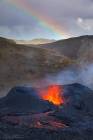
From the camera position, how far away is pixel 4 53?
2781 inches

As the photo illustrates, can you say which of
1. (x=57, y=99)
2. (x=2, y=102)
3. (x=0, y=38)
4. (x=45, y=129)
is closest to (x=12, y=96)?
(x=2, y=102)

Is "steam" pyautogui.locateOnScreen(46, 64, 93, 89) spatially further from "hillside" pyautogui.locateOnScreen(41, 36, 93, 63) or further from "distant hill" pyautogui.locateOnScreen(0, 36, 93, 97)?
"hillside" pyautogui.locateOnScreen(41, 36, 93, 63)

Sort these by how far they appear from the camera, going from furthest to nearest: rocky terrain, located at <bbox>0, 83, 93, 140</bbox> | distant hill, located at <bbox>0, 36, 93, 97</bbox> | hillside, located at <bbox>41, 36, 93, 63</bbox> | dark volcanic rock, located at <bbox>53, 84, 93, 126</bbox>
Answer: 1. hillside, located at <bbox>41, 36, 93, 63</bbox>
2. distant hill, located at <bbox>0, 36, 93, 97</bbox>
3. dark volcanic rock, located at <bbox>53, 84, 93, 126</bbox>
4. rocky terrain, located at <bbox>0, 83, 93, 140</bbox>

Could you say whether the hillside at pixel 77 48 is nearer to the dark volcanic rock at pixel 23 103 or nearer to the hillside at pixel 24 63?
the hillside at pixel 24 63

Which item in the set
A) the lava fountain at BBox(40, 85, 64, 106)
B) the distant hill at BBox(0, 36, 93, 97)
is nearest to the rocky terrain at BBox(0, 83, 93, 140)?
the lava fountain at BBox(40, 85, 64, 106)

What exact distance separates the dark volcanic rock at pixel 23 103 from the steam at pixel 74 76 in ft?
77.5

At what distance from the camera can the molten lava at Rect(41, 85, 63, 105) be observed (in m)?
35.3

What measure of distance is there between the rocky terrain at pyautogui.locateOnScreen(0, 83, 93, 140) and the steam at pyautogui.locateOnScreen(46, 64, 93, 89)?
→ 23.3 m

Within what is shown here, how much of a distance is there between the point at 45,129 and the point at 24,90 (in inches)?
352

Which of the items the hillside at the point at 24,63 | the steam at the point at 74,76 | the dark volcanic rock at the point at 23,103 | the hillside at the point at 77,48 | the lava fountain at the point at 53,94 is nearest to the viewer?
the dark volcanic rock at the point at 23,103

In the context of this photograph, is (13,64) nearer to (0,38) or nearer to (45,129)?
(0,38)

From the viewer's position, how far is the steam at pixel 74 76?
61281 mm

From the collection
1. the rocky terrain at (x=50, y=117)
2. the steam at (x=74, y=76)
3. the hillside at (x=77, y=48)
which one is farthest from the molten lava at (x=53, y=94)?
the hillside at (x=77, y=48)

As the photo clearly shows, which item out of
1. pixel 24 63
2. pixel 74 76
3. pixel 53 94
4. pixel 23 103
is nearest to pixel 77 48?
pixel 24 63
